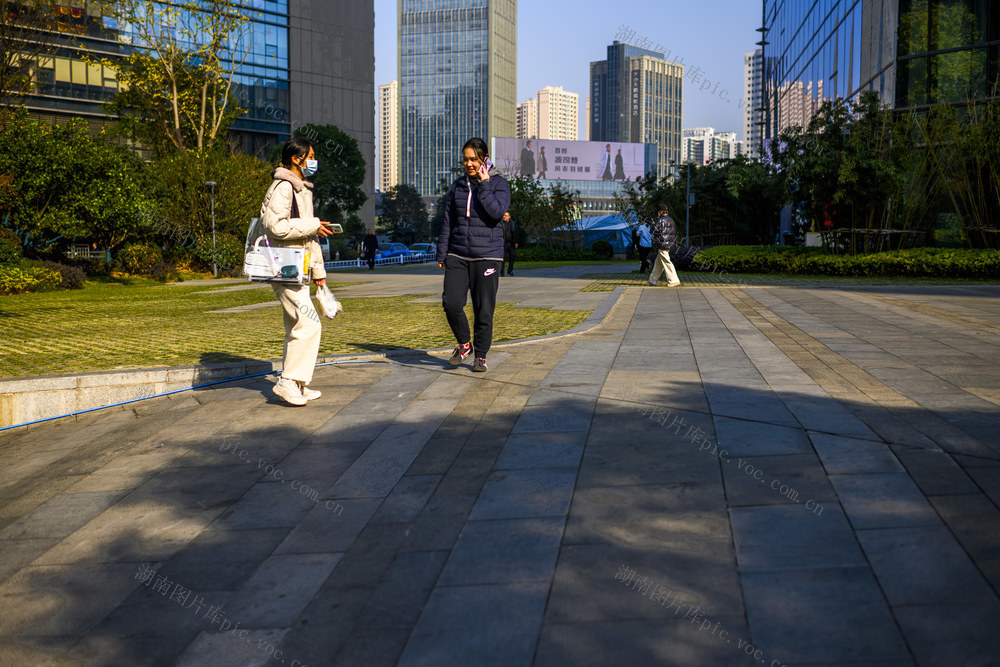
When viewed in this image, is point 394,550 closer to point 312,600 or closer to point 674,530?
point 312,600

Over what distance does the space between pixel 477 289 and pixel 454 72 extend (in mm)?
170760

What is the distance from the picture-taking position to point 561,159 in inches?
4050

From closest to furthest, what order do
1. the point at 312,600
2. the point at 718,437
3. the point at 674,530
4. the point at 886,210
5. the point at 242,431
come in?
1. the point at 312,600
2. the point at 674,530
3. the point at 718,437
4. the point at 242,431
5. the point at 886,210

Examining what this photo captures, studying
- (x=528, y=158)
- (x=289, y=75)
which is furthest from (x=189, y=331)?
(x=528, y=158)

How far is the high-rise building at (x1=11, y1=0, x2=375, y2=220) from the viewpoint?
57.6m

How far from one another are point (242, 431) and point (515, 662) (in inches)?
139

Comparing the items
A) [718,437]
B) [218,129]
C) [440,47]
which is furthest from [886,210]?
[440,47]

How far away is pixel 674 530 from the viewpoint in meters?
3.48

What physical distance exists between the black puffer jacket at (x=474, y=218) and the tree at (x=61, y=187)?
21.1 m

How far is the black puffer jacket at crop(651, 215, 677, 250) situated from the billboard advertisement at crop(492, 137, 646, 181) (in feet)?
276

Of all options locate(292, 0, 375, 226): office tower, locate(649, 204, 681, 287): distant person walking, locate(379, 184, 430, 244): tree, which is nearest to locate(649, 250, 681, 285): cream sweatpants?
locate(649, 204, 681, 287): distant person walking

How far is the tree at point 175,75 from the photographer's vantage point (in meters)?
33.3

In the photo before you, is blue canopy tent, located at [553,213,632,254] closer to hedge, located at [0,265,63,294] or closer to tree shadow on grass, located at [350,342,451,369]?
hedge, located at [0,265,63,294]

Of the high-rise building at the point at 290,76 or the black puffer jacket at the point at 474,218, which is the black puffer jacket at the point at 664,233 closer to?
the black puffer jacket at the point at 474,218
